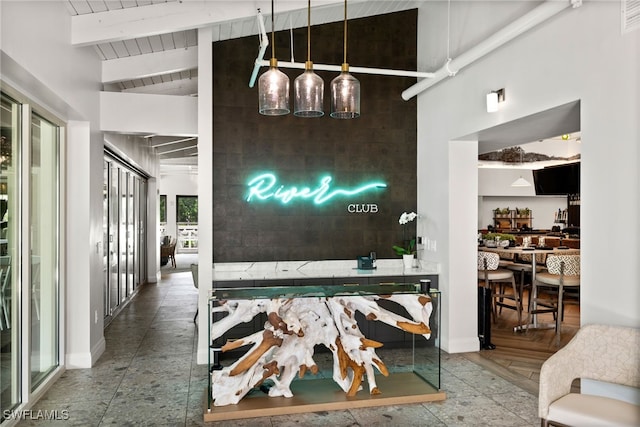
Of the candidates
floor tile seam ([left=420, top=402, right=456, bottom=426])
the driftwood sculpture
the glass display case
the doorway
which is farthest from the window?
floor tile seam ([left=420, top=402, right=456, bottom=426])

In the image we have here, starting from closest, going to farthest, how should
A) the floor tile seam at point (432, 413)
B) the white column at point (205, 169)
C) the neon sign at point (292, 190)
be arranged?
the floor tile seam at point (432, 413)
the white column at point (205, 169)
the neon sign at point (292, 190)

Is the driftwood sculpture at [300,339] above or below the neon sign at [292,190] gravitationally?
below

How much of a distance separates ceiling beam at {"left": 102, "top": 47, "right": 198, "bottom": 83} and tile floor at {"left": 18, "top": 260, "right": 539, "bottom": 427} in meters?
3.37

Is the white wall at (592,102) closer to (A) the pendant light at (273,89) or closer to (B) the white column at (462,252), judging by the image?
(B) the white column at (462,252)

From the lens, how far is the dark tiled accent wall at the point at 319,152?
5.63 meters

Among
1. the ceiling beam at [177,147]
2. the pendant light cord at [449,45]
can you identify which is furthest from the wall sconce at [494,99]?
the ceiling beam at [177,147]

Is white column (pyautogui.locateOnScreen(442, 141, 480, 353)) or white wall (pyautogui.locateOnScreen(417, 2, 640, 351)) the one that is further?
white column (pyautogui.locateOnScreen(442, 141, 480, 353))

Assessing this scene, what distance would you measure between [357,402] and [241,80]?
12.6ft

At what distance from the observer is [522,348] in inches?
225

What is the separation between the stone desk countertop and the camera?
5438mm

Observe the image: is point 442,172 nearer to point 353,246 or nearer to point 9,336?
point 353,246

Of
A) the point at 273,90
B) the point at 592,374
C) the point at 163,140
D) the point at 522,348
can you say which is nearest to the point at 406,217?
the point at 522,348

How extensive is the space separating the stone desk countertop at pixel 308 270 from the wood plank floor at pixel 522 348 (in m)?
1.22

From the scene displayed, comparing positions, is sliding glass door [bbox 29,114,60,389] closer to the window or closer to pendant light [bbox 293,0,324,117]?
pendant light [bbox 293,0,324,117]
